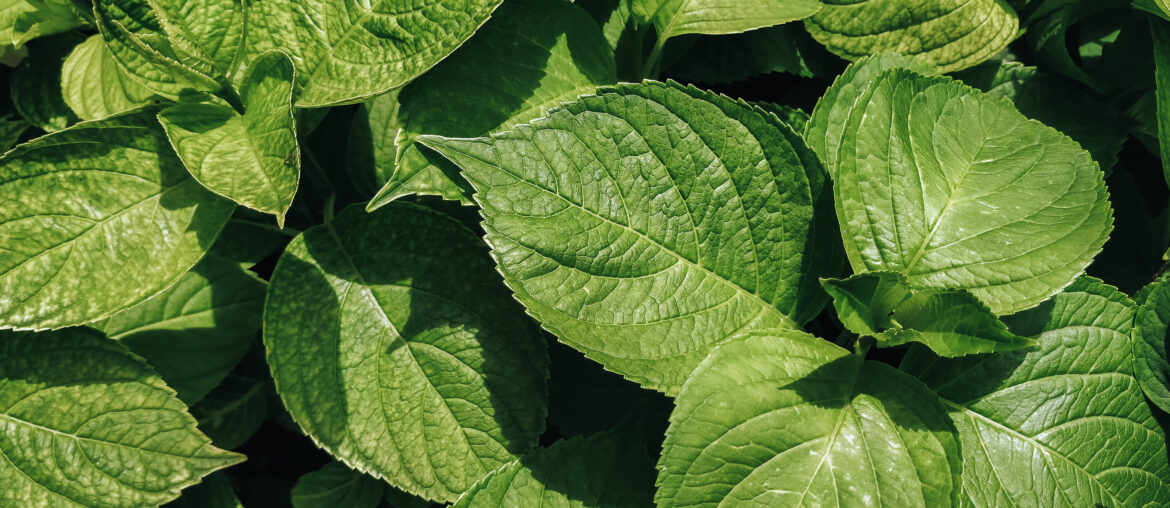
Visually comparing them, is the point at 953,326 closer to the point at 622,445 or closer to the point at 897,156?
the point at 897,156

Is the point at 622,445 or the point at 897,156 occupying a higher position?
the point at 897,156

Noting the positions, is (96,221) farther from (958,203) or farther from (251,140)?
(958,203)

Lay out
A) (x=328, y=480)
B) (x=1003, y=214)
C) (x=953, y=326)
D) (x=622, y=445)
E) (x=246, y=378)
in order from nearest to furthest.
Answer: (x=953, y=326) < (x=1003, y=214) < (x=622, y=445) < (x=328, y=480) < (x=246, y=378)

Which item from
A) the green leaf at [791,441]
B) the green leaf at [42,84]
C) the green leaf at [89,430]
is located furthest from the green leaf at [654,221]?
the green leaf at [42,84]

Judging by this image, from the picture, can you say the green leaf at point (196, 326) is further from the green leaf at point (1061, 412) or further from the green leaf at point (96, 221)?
the green leaf at point (1061, 412)

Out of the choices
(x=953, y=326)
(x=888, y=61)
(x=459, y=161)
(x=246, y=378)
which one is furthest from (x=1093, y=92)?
(x=246, y=378)

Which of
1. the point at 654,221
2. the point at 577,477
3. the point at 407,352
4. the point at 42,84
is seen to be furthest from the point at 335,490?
the point at 42,84

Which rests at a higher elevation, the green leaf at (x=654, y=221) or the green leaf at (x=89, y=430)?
the green leaf at (x=654, y=221)
